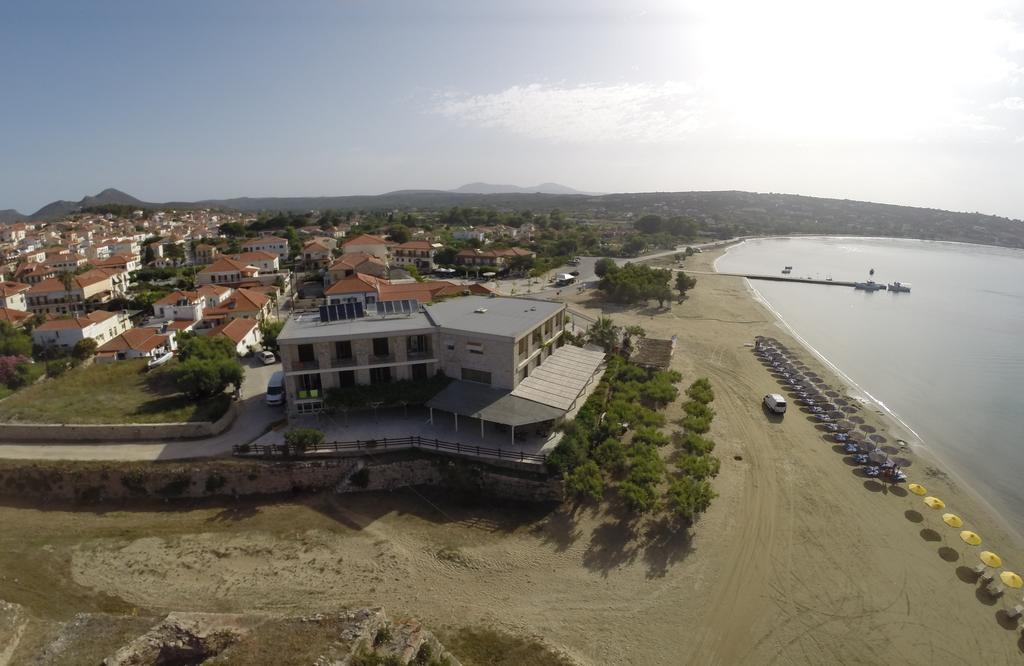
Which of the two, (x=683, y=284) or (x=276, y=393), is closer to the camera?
(x=276, y=393)

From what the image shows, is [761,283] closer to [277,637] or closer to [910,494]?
[910,494]

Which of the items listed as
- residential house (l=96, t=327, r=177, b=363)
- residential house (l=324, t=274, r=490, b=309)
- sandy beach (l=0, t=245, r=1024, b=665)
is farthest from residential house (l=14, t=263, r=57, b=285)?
sandy beach (l=0, t=245, r=1024, b=665)

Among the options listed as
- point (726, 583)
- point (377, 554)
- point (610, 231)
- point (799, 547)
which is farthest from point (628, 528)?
point (610, 231)

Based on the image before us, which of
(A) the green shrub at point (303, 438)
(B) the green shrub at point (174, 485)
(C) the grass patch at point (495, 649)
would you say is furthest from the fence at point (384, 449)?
(C) the grass patch at point (495, 649)

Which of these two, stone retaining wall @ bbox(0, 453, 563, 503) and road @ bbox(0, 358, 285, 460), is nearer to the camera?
stone retaining wall @ bbox(0, 453, 563, 503)

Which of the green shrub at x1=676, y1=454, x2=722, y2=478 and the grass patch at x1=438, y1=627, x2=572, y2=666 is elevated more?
the green shrub at x1=676, y1=454, x2=722, y2=478

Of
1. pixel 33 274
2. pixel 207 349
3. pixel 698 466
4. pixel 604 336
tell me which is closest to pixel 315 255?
pixel 33 274

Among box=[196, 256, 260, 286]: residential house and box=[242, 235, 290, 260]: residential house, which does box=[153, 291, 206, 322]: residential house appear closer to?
box=[196, 256, 260, 286]: residential house

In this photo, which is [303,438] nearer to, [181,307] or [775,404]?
[775,404]
